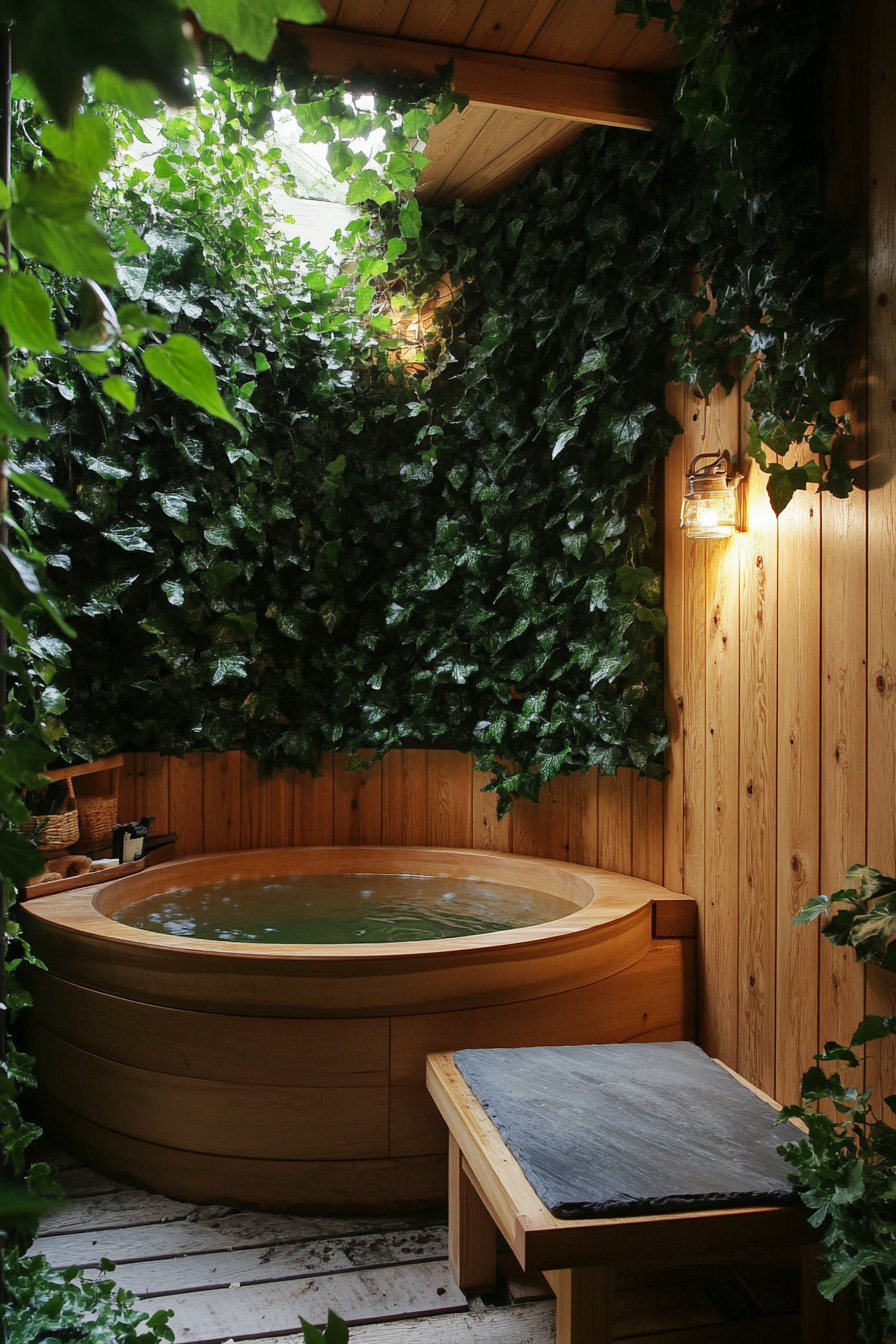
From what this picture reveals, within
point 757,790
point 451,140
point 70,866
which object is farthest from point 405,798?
point 451,140

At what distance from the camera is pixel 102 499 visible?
3148 mm

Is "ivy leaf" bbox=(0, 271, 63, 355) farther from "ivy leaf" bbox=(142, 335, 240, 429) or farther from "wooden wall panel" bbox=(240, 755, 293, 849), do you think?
"wooden wall panel" bbox=(240, 755, 293, 849)

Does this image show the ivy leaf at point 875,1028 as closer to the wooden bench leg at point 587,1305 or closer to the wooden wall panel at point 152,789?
the wooden bench leg at point 587,1305

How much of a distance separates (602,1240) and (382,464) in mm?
2878

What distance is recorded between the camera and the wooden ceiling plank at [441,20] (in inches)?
90.9

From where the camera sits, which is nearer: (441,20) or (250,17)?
(250,17)

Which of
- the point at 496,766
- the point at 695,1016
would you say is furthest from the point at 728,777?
the point at 496,766

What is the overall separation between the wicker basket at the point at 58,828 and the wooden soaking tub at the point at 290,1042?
15.5 inches

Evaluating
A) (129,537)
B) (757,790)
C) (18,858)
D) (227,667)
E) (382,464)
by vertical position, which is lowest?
(757,790)

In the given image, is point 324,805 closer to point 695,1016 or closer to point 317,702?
point 317,702

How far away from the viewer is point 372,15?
2.35 meters

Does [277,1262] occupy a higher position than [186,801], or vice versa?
[186,801]

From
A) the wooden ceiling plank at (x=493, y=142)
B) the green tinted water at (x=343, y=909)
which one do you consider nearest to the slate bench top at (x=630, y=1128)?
the green tinted water at (x=343, y=909)

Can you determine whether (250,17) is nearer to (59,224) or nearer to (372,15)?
(59,224)
